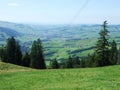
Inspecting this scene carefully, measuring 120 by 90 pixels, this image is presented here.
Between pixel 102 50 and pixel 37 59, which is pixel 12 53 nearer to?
pixel 37 59

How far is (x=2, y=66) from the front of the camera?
5138 centimetres

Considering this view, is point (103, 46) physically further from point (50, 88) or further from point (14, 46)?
point (50, 88)

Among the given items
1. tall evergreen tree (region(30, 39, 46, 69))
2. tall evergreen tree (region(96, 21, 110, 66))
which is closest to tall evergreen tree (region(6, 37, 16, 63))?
tall evergreen tree (region(30, 39, 46, 69))

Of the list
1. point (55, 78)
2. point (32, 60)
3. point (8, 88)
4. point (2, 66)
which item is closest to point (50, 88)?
point (8, 88)

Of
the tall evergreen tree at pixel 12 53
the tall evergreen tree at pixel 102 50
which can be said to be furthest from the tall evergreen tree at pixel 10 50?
the tall evergreen tree at pixel 102 50

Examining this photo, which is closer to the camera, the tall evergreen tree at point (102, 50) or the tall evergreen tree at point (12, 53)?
the tall evergreen tree at point (102, 50)

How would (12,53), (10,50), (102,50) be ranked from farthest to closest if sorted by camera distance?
1. (10,50)
2. (12,53)
3. (102,50)

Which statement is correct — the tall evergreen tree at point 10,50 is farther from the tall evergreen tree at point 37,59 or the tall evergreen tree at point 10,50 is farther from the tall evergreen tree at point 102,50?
the tall evergreen tree at point 102,50

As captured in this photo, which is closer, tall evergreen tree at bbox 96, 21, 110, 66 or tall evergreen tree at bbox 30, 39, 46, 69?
tall evergreen tree at bbox 96, 21, 110, 66

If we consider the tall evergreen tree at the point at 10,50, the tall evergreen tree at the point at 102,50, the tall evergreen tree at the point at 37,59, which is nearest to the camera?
the tall evergreen tree at the point at 102,50

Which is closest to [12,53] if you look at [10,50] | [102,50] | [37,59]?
[10,50]

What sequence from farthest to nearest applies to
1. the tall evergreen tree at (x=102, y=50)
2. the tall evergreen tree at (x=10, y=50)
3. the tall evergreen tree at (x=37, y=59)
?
the tall evergreen tree at (x=10, y=50) → the tall evergreen tree at (x=37, y=59) → the tall evergreen tree at (x=102, y=50)

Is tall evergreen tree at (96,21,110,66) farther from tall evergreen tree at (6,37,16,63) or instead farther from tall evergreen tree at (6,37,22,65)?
tall evergreen tree at (6,37,16,63)

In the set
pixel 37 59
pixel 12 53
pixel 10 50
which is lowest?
pixel 37 59
